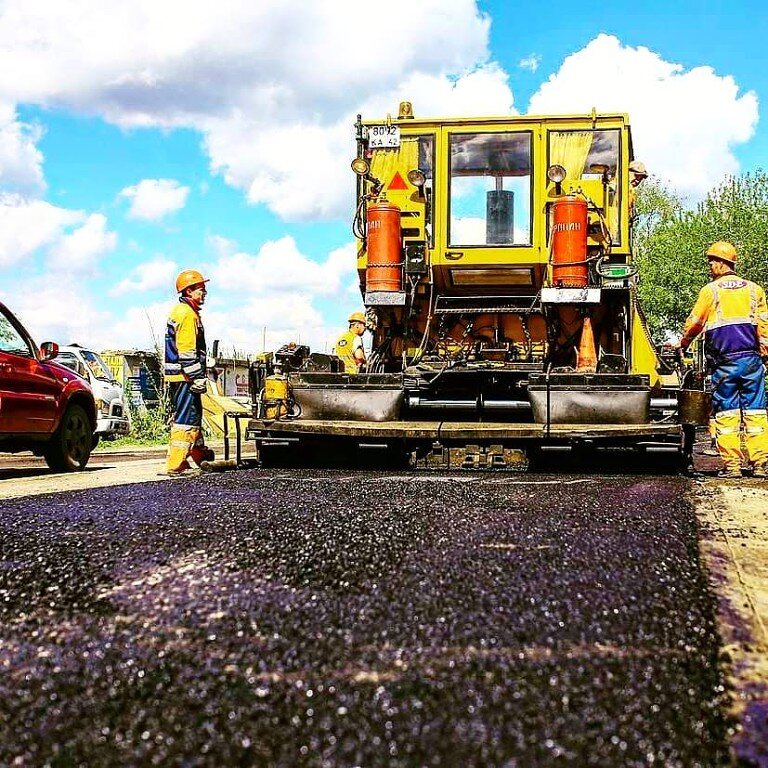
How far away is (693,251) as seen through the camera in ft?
102

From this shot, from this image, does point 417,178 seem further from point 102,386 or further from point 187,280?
point 102,386

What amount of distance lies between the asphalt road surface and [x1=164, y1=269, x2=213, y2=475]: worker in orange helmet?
10.7ft

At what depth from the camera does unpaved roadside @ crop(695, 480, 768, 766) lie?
1603 millimetres

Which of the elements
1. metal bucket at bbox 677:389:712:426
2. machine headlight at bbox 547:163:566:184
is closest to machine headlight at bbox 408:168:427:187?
machine headlight at bbox 547:163:566:184

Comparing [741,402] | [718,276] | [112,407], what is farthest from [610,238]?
[112,407]

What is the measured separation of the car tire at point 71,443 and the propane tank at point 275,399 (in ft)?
8.24

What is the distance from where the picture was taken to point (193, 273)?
714 centimetres

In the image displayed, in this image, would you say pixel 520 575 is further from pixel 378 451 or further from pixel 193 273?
pixel 193 273

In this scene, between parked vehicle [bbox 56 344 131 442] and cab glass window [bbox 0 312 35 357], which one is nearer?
cab glass window [bbox 0 312 35 357]

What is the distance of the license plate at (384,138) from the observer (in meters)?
7.58

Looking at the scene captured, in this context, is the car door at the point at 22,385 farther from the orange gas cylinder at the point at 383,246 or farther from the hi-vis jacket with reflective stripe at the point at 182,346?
the orange gas cylinder at the point at 383,246

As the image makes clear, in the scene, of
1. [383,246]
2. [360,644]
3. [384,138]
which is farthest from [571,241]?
[360,644]

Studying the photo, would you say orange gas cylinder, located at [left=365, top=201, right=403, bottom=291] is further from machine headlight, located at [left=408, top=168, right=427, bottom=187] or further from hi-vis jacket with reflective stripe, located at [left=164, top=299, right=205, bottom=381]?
hi-vis jacket with reflective stripe, located at [left=164, top=299, right=205, bottom=381]

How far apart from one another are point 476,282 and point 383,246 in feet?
3.05
